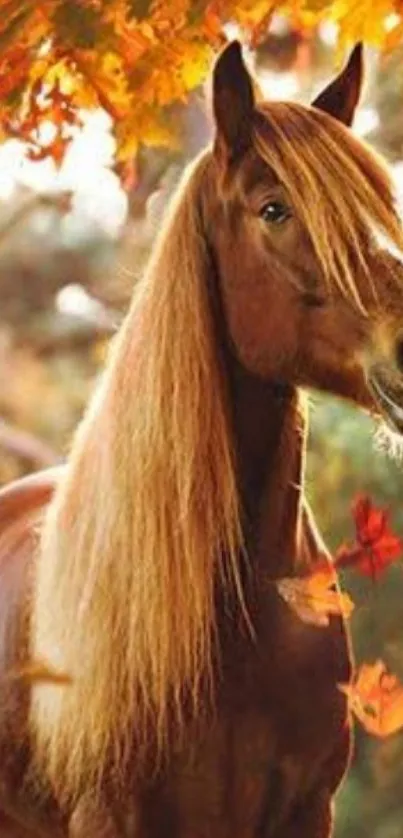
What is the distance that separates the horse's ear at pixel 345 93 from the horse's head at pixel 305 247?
49 mm

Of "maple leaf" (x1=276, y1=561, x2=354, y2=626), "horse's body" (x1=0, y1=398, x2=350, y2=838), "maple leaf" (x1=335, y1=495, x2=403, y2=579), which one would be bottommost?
"horse's body" (x1=0, y1=398, x2=350, y2=838)

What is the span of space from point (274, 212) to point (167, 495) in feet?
0.48

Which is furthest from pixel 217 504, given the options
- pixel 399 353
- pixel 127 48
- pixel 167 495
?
pixel 127 48

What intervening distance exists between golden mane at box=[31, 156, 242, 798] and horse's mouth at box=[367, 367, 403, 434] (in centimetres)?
9

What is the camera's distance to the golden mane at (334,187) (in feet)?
3.29

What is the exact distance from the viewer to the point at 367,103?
5.01 feet

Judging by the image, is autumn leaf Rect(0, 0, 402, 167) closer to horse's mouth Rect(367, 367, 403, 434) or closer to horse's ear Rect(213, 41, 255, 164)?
horse's ear Rect(213, 41, 255, 164)

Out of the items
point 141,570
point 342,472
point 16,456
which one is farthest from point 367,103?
point 141,570

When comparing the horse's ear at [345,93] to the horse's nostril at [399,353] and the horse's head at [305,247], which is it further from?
the horse's nostril at [399,353]

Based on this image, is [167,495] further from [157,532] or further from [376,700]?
[376,700]

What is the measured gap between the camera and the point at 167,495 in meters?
1.05

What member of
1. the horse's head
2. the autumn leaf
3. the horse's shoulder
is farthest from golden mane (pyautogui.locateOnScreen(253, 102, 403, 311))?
the horse's shoulder

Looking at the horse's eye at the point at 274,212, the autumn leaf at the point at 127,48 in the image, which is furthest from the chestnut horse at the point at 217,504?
the autumn leaf at the point at 127,48

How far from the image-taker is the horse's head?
1.00 meters
